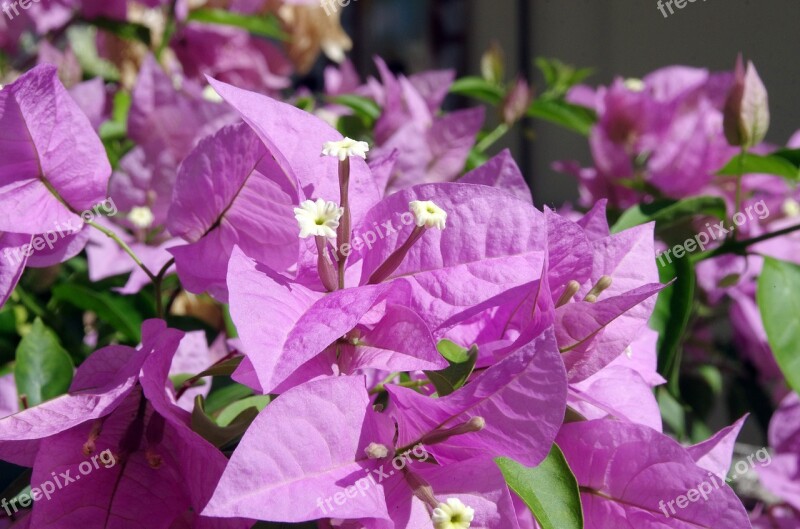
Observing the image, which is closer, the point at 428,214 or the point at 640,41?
the point at 428,214

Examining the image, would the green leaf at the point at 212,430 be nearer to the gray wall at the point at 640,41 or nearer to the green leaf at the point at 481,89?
the green leaf at the point at 481,89

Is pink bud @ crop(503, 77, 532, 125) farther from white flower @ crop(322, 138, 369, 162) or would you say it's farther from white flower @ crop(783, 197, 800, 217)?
white flower @ crop(322, 138, 369, 162)

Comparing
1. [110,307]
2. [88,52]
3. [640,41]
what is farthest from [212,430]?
[88,52]

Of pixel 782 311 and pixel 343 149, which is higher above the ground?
pixel 343 149

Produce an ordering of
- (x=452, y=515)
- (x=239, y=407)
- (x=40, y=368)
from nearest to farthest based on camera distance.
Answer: (x=452, y=515) < (x=239, y=407) < (x=40, y=368)

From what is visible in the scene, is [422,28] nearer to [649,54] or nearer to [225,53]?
[649,54]

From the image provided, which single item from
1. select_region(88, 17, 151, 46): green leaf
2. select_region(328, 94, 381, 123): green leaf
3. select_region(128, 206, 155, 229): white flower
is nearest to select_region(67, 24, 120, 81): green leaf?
select_region(88, 17, 151, 46): green leaf

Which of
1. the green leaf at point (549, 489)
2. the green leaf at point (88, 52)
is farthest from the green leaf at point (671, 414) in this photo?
the green leaf at point (88, 52)

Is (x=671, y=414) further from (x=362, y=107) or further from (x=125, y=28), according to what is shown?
(x=125, y=28)

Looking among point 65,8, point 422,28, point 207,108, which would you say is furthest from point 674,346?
point 422,28
